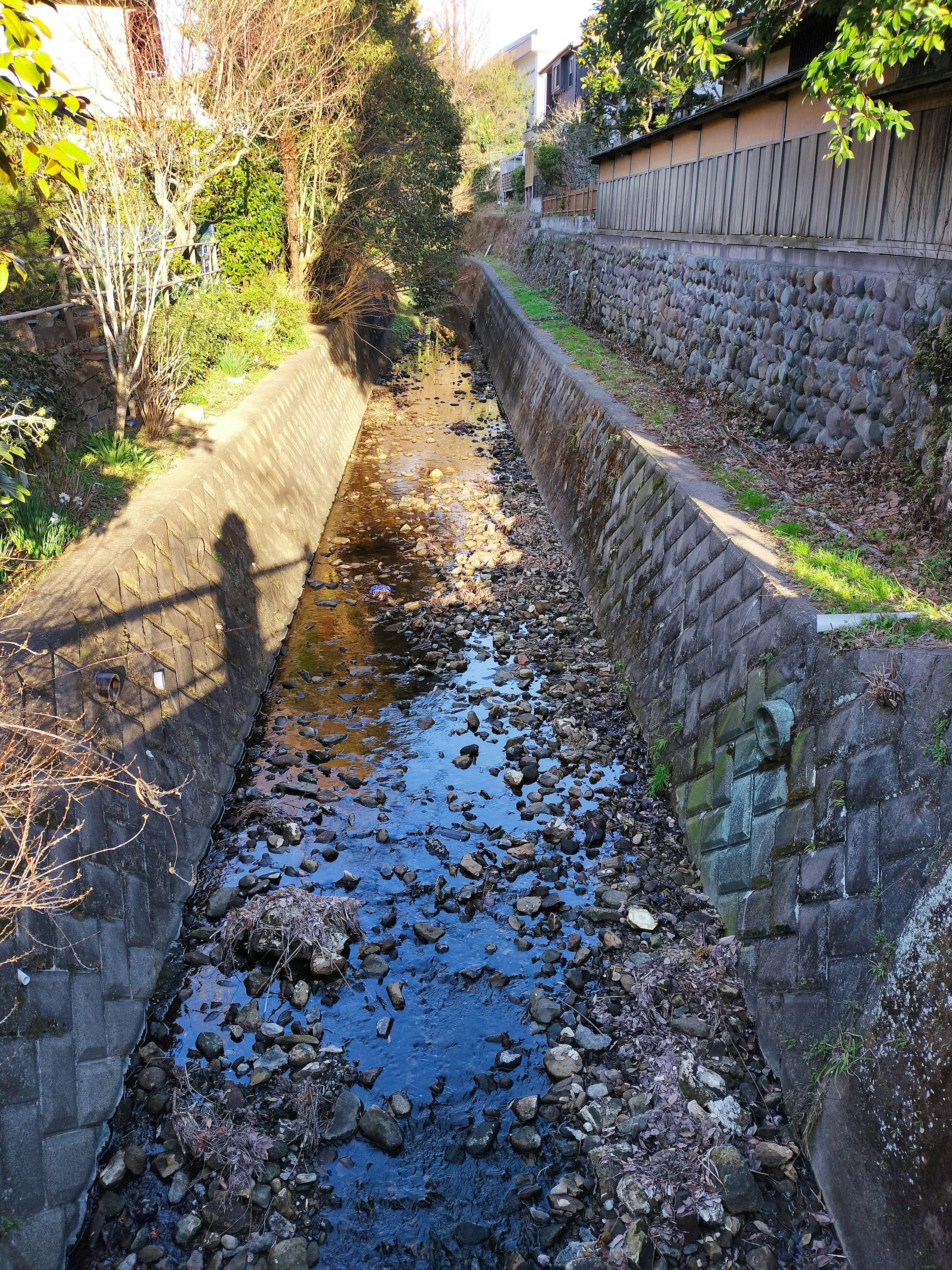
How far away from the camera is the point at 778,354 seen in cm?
1011

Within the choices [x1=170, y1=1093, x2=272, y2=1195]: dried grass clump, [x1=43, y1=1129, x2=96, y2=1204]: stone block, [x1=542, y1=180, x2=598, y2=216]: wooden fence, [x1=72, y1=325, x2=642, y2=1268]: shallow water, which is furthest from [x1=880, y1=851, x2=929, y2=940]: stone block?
[x1=542, y1=180, x2=598, y2=216]: wooden fence

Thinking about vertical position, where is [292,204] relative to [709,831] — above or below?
above

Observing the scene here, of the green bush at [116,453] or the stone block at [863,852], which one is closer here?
the stone block at [863,852]

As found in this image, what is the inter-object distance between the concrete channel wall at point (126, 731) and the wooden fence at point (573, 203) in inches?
623

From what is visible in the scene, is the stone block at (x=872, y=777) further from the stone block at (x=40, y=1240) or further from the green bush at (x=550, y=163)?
the green bush at (x=550, y=163)

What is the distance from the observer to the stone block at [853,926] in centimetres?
430

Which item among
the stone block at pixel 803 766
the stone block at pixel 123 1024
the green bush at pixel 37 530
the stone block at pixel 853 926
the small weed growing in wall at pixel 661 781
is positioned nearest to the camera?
the stone block at pixel 853 926

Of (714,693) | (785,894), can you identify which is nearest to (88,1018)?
(785,894)

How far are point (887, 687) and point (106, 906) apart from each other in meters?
4.62

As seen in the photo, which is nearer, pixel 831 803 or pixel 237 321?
pixel 831 803

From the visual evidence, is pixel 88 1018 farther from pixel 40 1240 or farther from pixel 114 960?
pixel 40 1240

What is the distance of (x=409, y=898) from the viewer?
6.50 m

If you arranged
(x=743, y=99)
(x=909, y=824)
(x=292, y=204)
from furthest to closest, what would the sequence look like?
(x=292, y=204)
(x=743, y=99)
(x=909, y=824)

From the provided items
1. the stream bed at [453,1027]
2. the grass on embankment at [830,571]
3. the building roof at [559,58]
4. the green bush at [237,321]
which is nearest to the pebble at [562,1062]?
the stream bed at [453,1027]
